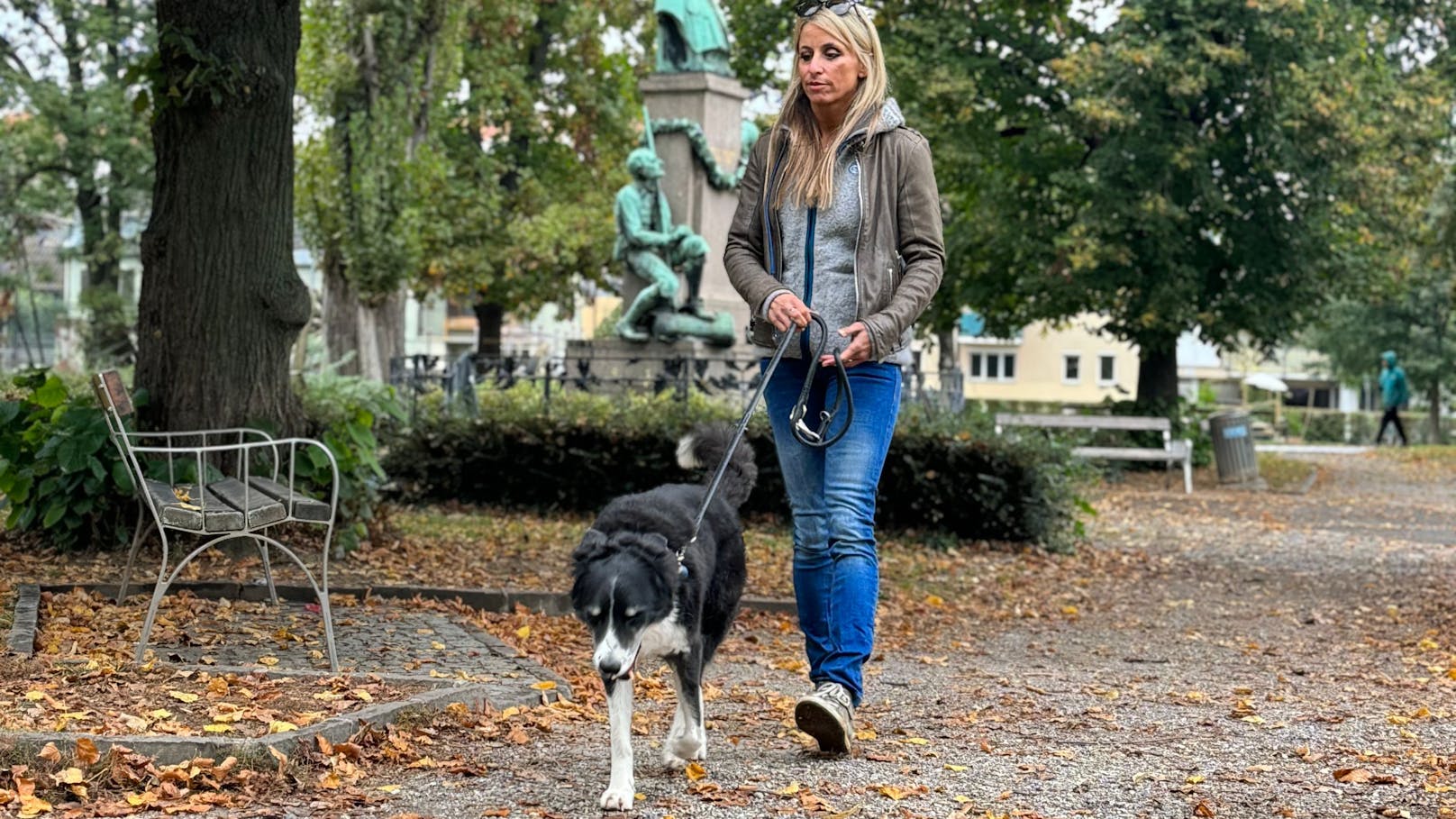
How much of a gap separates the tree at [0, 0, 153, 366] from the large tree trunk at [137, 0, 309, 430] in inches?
916

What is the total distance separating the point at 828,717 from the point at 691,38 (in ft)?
47.5

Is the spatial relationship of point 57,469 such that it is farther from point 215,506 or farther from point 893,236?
point 893,236

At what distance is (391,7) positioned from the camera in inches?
910

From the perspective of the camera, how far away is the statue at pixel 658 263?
693 inches

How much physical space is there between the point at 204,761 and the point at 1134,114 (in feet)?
64.9

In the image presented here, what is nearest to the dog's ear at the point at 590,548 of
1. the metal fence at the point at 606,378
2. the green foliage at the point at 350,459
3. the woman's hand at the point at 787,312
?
the woman's hand at the point at 787,312

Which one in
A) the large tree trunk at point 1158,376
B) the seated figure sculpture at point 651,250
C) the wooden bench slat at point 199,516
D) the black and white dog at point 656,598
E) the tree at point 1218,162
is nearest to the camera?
the black and white dog at point 656,598

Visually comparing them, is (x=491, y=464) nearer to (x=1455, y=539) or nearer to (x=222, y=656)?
(x=222, y=656)

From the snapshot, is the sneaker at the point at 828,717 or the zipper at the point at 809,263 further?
the zipper at the point at 809,263

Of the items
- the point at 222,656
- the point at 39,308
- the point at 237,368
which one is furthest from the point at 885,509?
the point at 39,308

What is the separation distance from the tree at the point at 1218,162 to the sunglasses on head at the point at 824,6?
57.7 ft

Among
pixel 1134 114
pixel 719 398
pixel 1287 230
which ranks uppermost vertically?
pixel 1134 114

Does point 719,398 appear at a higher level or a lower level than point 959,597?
higher

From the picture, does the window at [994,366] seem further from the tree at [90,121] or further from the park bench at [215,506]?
the park bench at [215,506]
